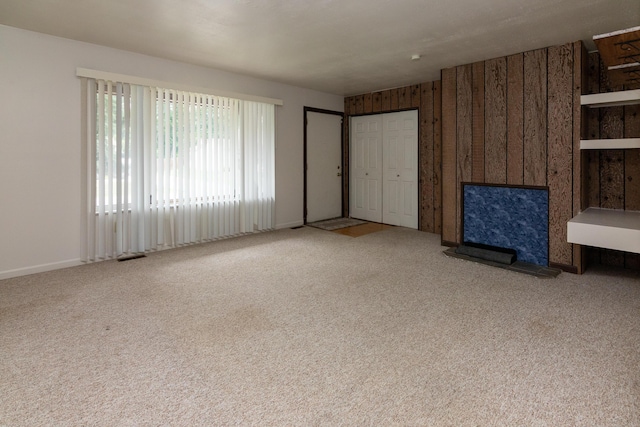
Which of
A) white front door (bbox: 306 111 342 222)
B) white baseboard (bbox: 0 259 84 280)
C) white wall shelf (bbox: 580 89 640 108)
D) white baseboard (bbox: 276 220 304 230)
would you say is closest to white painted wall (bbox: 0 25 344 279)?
white baseboard (bbox: 0 259 84 280)

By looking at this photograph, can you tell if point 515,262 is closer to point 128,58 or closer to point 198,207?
point 198,207

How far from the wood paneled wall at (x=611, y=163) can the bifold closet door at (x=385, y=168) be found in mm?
2474

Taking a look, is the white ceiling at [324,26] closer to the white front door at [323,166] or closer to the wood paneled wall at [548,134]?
the wood paneled wall at [548,134]

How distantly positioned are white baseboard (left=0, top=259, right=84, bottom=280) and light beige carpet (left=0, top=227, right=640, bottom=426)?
0.16 metres

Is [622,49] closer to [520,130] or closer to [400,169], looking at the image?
[520,130]

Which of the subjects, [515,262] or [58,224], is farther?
[515,262]

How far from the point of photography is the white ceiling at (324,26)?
9.68 ft

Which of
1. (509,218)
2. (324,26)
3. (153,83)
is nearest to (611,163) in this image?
(509,218)

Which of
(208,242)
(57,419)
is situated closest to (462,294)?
(57,419)

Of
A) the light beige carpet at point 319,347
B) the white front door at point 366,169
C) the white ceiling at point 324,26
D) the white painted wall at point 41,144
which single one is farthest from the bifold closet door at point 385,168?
the white painted wall at point 41,144

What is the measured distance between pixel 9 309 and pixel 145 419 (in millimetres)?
2074

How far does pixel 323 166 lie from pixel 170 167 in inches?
117

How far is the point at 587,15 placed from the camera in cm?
309

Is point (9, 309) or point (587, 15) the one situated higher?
point (587, 15)
